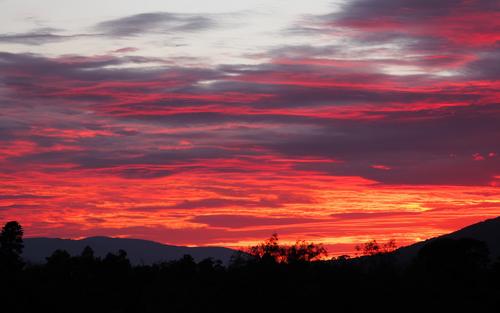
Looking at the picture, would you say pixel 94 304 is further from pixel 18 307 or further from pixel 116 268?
pixel 116 268

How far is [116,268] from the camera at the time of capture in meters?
142

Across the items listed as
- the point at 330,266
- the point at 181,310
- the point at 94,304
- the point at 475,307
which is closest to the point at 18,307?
the point at 94,304

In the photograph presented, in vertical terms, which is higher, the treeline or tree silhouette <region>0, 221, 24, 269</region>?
tree silhouette <region>0, 221, 24, 269</region>

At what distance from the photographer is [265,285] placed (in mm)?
110000

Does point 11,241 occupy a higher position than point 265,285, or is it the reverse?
point 11,241

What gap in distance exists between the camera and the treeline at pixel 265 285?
330 feet

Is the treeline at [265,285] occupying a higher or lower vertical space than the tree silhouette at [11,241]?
lower

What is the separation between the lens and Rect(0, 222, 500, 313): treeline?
330ft

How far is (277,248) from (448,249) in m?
32.5

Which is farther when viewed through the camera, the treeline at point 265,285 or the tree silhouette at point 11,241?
the tree silhouette at point 11,241

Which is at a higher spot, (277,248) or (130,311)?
(277,248)

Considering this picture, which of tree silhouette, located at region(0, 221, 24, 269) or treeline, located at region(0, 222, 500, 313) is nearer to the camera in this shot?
treeline, located at region(0, 222, 500, 313)

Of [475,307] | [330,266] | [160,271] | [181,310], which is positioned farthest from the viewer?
[160,271]

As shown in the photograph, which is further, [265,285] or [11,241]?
[11,241]
